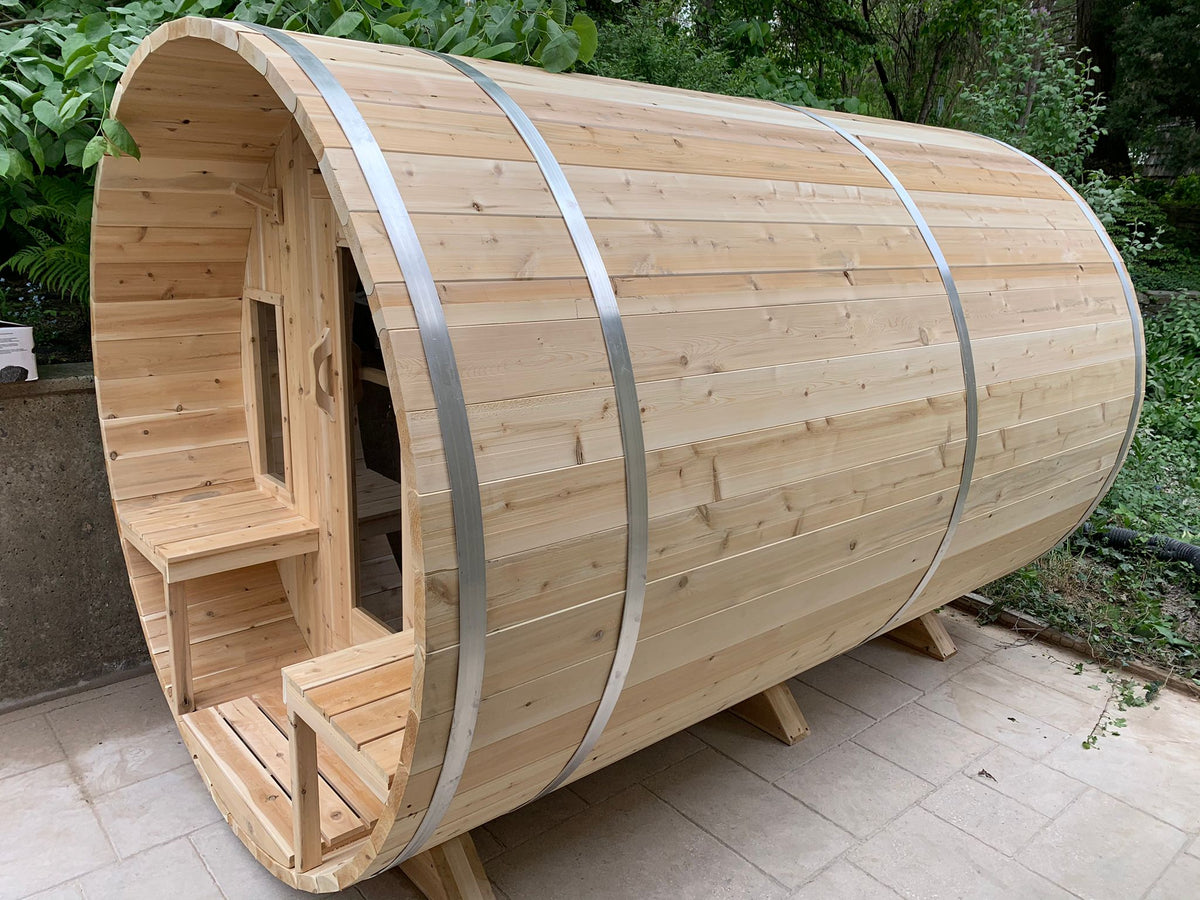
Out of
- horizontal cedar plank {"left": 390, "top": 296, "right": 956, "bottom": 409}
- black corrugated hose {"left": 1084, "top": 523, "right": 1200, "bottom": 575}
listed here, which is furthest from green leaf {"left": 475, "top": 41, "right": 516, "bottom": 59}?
black corrugated hose {"left": 1084, "top": 523, "right": 1200, "bottom": 575}

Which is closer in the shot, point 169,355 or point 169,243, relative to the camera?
point 169,243

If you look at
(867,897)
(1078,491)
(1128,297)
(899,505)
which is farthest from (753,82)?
(867,897)

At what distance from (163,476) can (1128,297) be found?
4.33m

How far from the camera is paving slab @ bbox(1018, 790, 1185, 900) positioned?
312 cm

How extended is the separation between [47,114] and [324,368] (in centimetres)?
158

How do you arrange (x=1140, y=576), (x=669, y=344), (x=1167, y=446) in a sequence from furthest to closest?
(x=1167, y=446) → (x=1140, y=576) → (x=669, y=344)

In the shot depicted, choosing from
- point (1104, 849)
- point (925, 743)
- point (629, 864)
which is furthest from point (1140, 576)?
point (629, 864)

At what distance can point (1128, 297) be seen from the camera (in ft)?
13.8

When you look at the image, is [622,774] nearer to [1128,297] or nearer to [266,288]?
[266,288]

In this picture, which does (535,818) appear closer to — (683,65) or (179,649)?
(179,649)

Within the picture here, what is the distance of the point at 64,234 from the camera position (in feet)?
15.3

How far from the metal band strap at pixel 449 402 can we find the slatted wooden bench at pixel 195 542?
1875 millimetres

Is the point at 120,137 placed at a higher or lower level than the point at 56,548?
higher

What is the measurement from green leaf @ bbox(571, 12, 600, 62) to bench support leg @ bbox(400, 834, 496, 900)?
2.63m
